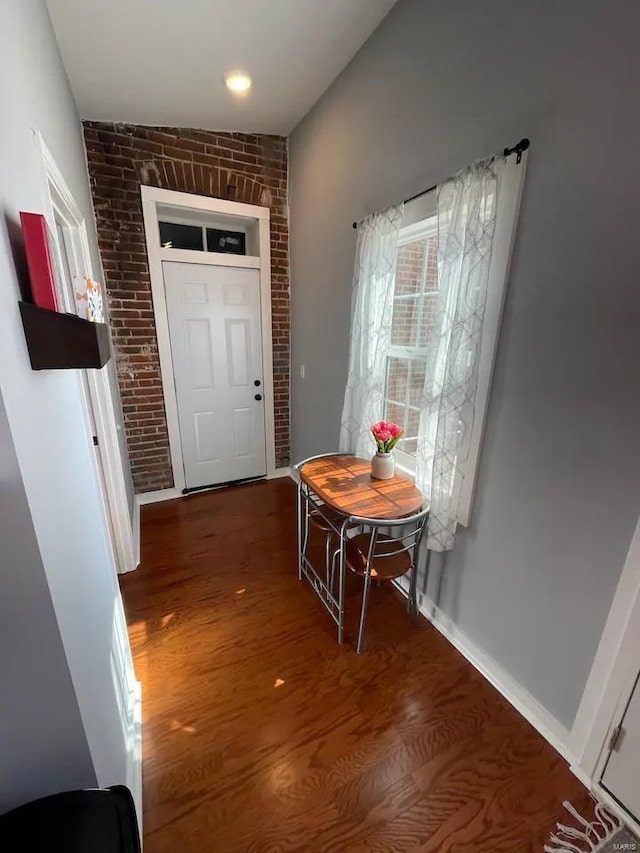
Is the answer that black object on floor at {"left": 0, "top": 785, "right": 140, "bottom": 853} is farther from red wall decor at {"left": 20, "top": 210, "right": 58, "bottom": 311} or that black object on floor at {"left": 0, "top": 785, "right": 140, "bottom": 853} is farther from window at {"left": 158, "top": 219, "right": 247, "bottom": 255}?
window at {"left": 158, "top": 219, "right": 247, "bottom": 255}

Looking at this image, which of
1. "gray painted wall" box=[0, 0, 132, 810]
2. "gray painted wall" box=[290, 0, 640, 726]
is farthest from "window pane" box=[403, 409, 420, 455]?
"gray painted wall" box=[0, 0, 132, 810]

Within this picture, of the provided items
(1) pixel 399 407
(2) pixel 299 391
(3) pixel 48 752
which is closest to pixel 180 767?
(3) pixel 48 752

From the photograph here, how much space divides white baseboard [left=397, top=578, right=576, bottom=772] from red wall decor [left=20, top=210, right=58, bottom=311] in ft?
6.65

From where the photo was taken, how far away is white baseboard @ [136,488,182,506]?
303 cm

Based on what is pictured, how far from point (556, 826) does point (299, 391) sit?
2.79 meters

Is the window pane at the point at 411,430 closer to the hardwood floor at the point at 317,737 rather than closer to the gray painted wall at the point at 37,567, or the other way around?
the hardwood floor at the point at 317,737

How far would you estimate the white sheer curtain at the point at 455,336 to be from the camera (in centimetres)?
133

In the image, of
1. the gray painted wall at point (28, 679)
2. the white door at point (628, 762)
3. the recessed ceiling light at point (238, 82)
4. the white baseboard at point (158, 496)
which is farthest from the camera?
the white baseboard at point (158, 496)

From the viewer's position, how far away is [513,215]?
1.25 meters

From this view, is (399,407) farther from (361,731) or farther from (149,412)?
(149,412)

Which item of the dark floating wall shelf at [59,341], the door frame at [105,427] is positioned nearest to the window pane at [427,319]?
the dark floating wall shelf at [59,341]

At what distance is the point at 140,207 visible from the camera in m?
2.51

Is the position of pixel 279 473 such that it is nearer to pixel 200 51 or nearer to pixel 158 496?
pixel 158 496

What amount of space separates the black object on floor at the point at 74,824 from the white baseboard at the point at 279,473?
2.88 m
